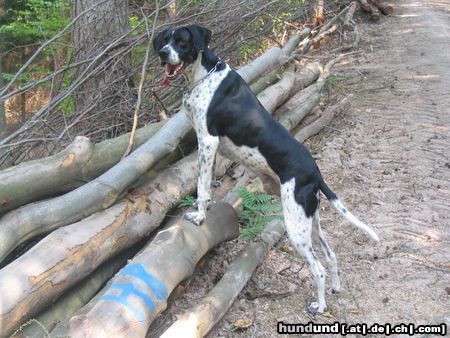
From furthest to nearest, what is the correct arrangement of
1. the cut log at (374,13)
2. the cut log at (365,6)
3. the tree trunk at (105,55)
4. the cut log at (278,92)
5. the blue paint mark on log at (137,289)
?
the cut log at (365,6)
the cut log at (374,13)
the cut log at (278,92)
the tree trunk at (105,55)
the blue paint mark on log at (137,289)

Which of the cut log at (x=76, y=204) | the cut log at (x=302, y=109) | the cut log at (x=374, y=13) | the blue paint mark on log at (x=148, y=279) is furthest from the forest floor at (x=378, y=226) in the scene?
the cut log at (x=374, y=13)

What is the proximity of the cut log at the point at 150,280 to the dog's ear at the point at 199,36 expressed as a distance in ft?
5.02

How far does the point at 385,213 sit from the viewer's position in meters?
5.67

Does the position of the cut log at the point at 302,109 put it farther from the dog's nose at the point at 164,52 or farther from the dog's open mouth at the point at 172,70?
the dog's nose at the point at 164,52

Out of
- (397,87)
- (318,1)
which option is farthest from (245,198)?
(318,1)

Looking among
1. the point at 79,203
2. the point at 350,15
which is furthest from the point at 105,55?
the point at 350,15

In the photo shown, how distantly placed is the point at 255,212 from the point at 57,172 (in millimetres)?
2176

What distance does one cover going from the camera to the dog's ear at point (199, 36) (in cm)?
428

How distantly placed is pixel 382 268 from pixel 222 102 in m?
2.19

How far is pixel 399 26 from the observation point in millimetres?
15078

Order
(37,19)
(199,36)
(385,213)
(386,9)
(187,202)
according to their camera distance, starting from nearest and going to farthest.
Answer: (199,36)
(187,202)
(385,213)
(37,19)
(386,9)

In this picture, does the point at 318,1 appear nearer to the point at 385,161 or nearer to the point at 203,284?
the point at 385,161

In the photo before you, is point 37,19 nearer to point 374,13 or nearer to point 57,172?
point 57,172

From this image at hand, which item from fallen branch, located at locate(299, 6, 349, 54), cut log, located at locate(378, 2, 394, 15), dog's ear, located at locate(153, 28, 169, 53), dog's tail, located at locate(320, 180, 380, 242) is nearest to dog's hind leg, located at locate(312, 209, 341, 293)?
dog's tail, located at locate(320, 180, 380, 242)
